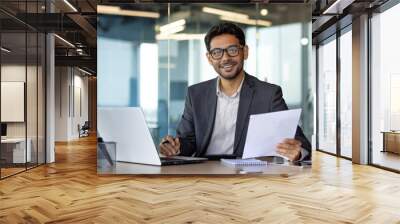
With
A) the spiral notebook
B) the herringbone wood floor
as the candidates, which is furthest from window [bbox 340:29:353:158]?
the spiral notebook

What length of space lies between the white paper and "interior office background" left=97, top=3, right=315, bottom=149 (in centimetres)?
342

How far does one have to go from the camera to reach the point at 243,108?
3.50 metres

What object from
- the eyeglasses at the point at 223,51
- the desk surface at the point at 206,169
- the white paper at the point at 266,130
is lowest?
the desk surface at the point at 206,169

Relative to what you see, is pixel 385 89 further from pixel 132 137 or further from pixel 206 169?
pixel 132 137

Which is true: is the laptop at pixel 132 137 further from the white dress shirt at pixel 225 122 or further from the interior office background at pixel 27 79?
the interior office background at pixel 27 79

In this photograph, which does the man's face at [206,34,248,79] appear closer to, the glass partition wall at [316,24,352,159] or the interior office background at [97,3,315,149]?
the interior office background at [97,3,315,149]

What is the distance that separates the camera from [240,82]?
3.89m

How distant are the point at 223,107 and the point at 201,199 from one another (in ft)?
4.11

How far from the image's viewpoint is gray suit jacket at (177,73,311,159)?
3.17 metres

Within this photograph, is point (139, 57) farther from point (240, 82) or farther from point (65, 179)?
point (240, 82)

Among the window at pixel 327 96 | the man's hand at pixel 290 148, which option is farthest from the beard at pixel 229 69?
the window at pixel 327 96

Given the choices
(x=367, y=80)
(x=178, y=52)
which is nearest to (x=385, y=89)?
(x=367, y=80)

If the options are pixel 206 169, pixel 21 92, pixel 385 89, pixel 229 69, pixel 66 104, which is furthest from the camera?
pixel 66 104

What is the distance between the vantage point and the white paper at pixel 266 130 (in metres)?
2.29
